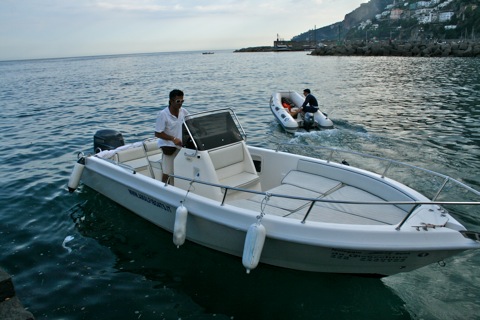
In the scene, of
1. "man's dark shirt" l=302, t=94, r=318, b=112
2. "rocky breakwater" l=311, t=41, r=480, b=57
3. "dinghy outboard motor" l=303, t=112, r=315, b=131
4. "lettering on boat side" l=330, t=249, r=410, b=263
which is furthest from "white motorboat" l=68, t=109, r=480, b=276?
"rocky breakwater" l=311, t=41, r=480, b=57

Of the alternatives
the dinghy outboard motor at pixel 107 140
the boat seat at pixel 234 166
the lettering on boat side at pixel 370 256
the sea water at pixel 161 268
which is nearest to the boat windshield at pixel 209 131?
the boat seat at pixel 234 166

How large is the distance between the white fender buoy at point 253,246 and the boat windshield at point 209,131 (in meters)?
2.07

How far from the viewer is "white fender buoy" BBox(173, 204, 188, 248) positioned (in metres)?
5.29

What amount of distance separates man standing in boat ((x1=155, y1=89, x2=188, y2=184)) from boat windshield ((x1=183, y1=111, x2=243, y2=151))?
A: 238mm

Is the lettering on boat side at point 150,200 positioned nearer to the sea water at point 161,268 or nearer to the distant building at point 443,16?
the sea water at point 161,268

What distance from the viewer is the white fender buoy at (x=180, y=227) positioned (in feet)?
17.3

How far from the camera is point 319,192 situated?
6.17 meters

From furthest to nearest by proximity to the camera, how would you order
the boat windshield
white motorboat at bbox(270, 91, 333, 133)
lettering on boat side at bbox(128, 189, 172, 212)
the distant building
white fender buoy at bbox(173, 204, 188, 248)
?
the distant building < white motorboat at bbox(270, 91, 333, 133) < the boat windshield < lettering on boat side at bbox(128, 189, 172, 212) < white fender buoy at bbox(173, 204, 188, 248)

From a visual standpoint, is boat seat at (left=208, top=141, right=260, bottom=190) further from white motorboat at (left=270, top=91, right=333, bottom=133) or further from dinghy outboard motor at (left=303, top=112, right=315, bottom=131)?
dinghy outboard motor at (left=303, top=112, right=315, bottom=131)

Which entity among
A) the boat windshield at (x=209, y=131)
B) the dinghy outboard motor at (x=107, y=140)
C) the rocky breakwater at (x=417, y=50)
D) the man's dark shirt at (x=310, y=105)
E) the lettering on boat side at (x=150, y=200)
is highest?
the boat windshield at (x=209, y=131)

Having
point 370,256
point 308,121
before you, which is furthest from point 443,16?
point 370,256

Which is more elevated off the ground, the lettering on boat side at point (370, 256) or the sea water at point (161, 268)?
the lettering on boat side at point (370, 256)

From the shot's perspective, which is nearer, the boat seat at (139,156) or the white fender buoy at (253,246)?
the white fender buoy at (253,246)

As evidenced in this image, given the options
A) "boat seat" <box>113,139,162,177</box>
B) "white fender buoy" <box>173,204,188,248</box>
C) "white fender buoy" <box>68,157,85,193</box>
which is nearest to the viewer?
"white fender buoy" <box>173,204,188,248</box>
